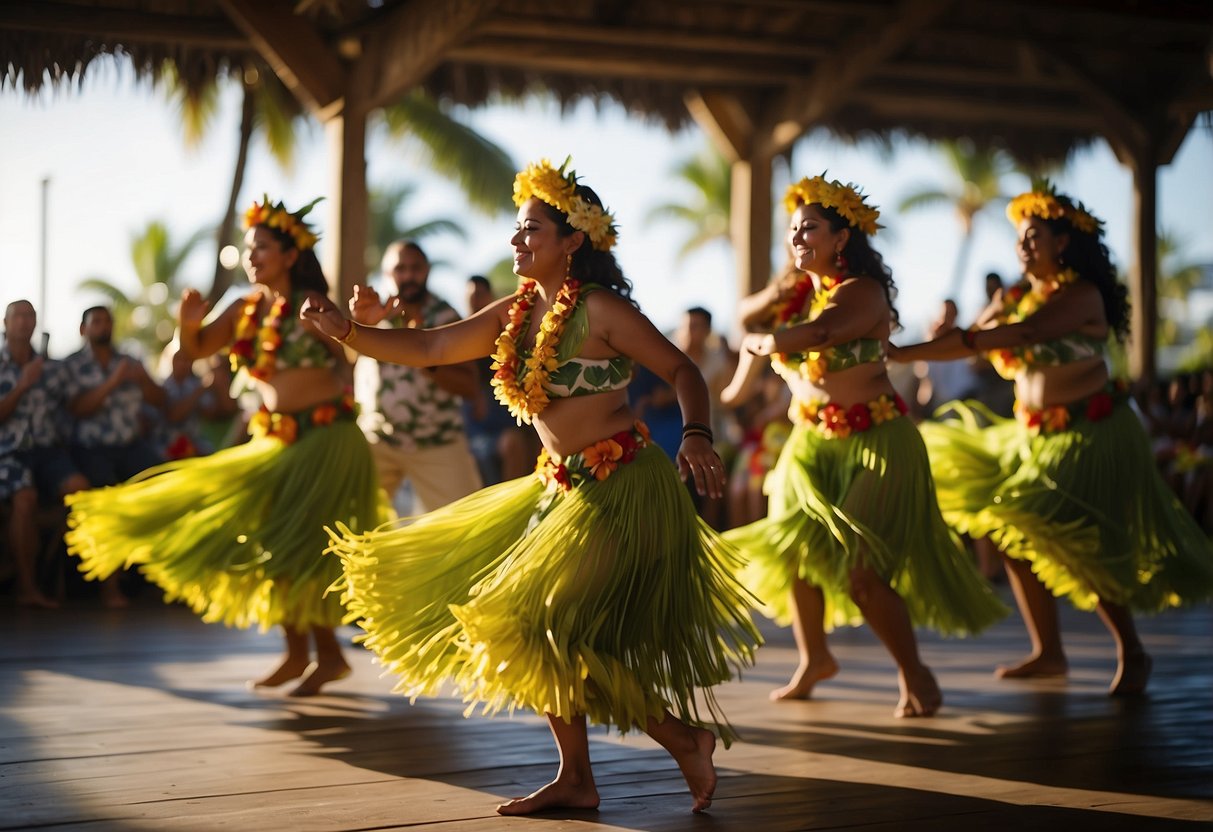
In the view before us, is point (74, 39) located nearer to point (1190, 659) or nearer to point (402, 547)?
point (402, 547)

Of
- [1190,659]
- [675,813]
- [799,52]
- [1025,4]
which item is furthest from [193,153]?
[675,813]

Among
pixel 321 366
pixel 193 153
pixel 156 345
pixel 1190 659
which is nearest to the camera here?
pixel 321 366

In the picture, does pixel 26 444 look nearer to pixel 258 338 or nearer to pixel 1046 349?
pixel 258 338

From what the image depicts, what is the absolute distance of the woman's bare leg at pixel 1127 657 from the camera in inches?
181

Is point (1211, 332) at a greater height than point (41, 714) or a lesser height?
greater

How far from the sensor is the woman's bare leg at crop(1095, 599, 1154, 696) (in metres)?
4.60

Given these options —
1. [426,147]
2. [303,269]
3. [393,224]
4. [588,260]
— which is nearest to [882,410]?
[588,260]

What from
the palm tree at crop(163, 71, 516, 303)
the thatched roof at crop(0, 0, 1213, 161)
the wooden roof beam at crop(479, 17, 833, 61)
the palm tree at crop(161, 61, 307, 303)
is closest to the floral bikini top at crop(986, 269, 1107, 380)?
the thatched roof at crop(0, 0, 1213, 161)

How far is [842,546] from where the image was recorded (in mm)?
4152

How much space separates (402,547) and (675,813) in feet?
2.67

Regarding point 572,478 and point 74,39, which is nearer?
point 572,478

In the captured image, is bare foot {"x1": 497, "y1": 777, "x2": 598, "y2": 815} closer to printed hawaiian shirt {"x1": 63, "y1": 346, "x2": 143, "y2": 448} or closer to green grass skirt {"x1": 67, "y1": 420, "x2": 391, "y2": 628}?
green grass skirt {"x1": 67, "y1": 420, "x2": 391, "y2": 628}

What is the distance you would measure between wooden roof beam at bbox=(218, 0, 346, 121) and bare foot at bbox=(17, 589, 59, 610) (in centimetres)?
267

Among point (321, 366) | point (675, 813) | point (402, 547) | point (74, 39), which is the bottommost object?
point (675, 813)
